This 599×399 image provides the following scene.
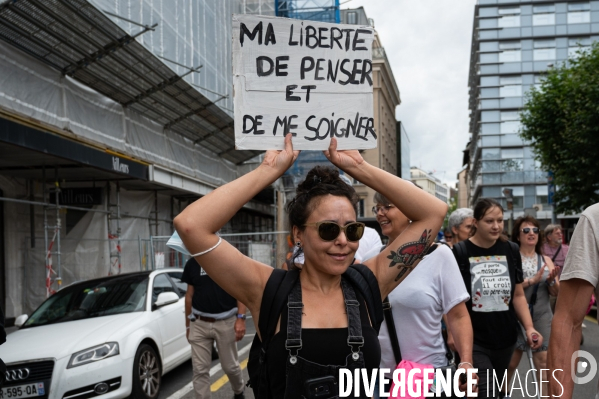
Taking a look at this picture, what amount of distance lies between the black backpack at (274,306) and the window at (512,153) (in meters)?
61.2

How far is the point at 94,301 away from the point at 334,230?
5567 millimetres

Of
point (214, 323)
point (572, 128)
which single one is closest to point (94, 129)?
→ point (214, 323)

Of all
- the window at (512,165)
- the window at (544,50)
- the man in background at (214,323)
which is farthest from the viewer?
the window at (512,165)

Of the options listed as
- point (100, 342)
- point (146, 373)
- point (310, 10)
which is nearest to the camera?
point (100, 342)

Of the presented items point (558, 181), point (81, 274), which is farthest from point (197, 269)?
point (558, 181)

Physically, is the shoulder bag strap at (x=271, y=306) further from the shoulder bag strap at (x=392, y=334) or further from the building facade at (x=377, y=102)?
the building facade at (x=377, y=102)

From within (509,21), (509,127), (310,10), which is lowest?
(509,127)

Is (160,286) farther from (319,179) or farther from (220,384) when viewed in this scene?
(319,179)

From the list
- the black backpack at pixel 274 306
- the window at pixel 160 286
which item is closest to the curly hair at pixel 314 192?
the black backpack at pixel 274 306

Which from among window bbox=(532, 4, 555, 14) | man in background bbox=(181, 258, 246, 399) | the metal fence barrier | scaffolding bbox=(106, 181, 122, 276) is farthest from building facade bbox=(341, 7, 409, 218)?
man in background bbox=(181, 258, 246, 399)

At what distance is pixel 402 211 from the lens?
2.63 metres

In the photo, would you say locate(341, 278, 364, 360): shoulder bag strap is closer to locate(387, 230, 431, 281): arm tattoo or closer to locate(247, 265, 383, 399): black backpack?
locate(247, 265, 383, 399): black backpack

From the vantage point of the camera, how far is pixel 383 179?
8.34ft

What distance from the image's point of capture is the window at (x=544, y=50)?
56.3 meters
